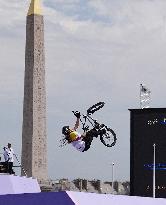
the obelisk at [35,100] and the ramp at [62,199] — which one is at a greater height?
the obelisk at [35,100]

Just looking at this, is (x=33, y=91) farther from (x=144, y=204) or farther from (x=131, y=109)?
(x=144, y=204)

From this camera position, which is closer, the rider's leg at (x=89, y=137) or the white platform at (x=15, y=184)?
the white platform at (x=15, y=184)

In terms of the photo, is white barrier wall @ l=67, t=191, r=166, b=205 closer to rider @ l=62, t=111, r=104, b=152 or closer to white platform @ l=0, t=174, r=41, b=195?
white platform @ l=0, t=174, r=41, b=195

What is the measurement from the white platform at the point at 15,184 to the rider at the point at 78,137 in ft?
11.7

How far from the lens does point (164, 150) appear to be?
37.3 metres

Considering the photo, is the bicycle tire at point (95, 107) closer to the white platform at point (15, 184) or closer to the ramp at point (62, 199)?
the white platform at point (15, 184)

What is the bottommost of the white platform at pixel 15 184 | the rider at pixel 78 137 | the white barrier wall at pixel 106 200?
the white platform at pixel 15 184

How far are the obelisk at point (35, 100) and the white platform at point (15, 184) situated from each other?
33800mm

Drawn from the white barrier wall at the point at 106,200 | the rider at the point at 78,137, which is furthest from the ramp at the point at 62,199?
the rider at the point at 78,137

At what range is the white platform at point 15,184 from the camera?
24297mm

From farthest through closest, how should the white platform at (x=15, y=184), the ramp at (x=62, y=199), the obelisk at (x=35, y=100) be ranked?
the obelisk at (x=35, y=100), the white platform at (x=15, y=184), the ramp at (x=62, y=199)

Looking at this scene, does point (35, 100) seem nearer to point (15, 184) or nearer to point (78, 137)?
point (78, 137)

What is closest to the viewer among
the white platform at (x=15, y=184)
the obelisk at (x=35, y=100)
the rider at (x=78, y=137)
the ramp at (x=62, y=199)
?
the ramp at (x=62, y=199)

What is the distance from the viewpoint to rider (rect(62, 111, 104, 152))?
3078 centimetres
